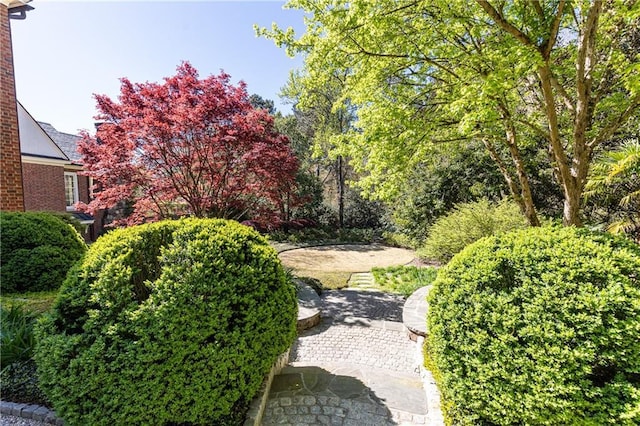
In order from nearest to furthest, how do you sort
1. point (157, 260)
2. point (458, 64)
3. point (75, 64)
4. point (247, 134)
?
point (157, 260), point (458, 64), point (75, 64), point (247, 134)

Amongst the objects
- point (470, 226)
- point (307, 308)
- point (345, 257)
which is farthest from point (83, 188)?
point (470, 226)

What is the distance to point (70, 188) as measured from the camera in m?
15.2

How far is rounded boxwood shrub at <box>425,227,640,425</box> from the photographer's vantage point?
1.96 m

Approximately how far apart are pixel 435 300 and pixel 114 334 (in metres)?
2.78

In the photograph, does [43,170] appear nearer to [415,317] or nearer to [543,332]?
[415,317]

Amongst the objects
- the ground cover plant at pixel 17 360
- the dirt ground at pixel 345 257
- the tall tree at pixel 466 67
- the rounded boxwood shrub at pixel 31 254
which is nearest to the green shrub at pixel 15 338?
the ground cover plant at pixel 17 360

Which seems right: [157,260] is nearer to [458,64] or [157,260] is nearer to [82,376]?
[82,376]

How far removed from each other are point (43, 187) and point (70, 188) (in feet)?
7.61

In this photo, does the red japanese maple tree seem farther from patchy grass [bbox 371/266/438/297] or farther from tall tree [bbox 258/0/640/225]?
patchy grass [bbox 371/266/438/297]

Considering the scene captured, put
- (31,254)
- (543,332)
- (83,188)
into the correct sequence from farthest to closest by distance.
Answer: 1. (83,188)
2. (31,254)
3. (543,332)

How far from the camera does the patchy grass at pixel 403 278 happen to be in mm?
7828

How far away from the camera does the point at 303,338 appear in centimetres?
531

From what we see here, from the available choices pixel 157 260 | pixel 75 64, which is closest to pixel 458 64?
pixel 157 260

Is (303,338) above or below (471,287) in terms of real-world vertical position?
below
